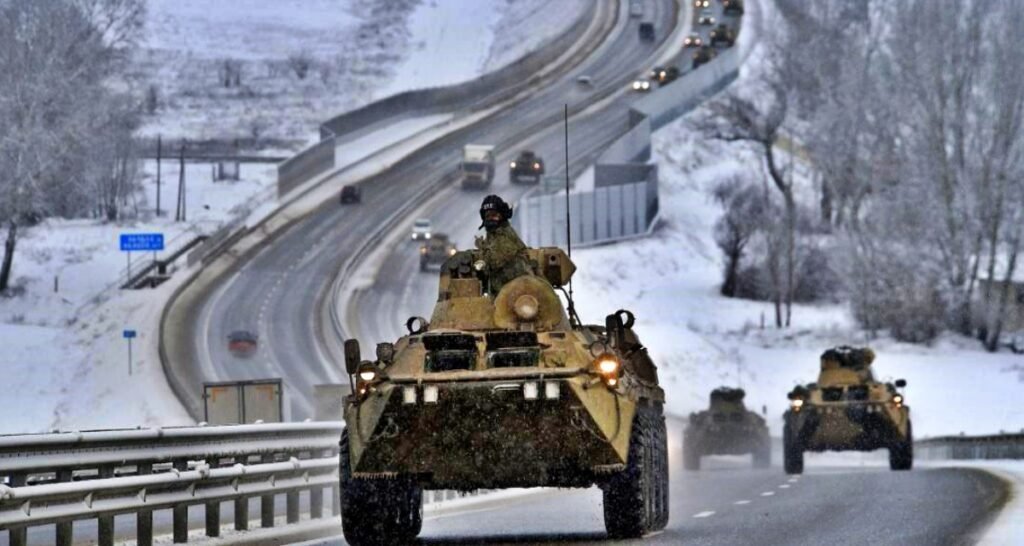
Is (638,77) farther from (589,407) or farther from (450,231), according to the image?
(589,407)

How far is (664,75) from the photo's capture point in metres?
122

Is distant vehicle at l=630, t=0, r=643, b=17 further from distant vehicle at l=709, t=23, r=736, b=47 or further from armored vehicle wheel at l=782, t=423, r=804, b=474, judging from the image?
armored vehicle wheel at l=782, t=423, r=804, b=474

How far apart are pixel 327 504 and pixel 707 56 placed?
103 metres

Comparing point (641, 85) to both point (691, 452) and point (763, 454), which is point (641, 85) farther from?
point (691, 452)

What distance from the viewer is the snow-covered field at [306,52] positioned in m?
143

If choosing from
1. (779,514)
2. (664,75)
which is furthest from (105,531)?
(664,75)

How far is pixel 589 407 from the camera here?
55.9 ft

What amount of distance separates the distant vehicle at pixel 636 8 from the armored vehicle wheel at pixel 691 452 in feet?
340

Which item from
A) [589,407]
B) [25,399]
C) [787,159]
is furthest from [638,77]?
[589,407]

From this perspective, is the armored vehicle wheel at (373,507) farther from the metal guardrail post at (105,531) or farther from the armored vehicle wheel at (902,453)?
the armored vehicle wheel at (902,453)

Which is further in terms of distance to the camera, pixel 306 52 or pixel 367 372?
pixel 306 52

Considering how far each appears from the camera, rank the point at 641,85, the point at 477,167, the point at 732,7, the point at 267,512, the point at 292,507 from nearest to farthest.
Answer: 1. the point at 267,512
2. the point at 292,507
3. the point at 477,167
4. the point at 641,85
5. the point at 732,7

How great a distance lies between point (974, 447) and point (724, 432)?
729cm

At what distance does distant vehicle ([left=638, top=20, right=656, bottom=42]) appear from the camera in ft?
456
